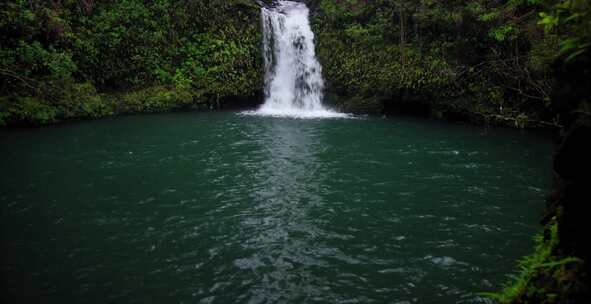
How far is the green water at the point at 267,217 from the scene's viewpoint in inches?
242

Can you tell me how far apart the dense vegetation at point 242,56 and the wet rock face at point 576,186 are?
12.0 metres

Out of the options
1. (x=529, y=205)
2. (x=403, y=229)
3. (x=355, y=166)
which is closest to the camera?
(x=403, y=229)

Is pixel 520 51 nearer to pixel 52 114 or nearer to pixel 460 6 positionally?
pixel 460 6

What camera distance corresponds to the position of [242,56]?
25.5 metres

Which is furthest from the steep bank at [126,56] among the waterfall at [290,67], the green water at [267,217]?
the green water at [267,217]

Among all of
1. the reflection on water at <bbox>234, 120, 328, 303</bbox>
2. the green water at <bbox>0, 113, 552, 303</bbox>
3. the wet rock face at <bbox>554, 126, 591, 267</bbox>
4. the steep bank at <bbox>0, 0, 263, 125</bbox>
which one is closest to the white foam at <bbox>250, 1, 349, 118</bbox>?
the steep bank at <bbox>0, 0, 263, 125</bbox>

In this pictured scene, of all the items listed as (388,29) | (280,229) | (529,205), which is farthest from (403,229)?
(388,29)

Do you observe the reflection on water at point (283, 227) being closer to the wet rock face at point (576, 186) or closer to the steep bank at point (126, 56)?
the wet rock face at point (576, 186)

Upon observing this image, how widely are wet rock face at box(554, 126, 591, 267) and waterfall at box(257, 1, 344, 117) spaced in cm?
2018

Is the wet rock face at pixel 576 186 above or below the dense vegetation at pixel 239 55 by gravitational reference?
below

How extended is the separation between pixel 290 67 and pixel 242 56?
2997 millimetres

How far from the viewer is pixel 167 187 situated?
10633 millimetres

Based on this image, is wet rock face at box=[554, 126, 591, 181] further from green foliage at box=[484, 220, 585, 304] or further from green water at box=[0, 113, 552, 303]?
green water at box=[0, 113, 552, 303]

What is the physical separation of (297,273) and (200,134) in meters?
11.6
